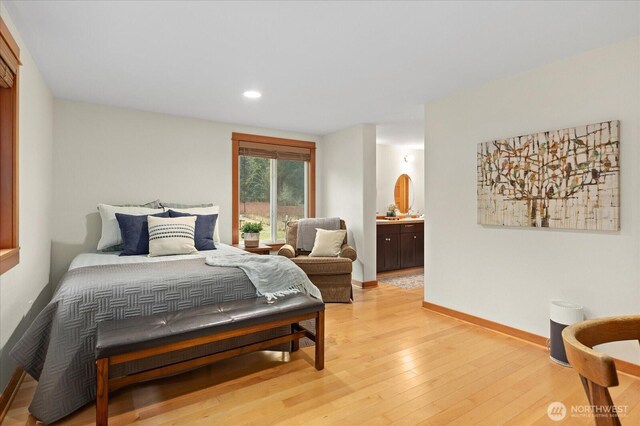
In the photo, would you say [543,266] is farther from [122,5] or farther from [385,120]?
[122,5]

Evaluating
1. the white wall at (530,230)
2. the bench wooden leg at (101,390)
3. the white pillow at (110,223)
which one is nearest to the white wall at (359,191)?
the white wall at (530,230)

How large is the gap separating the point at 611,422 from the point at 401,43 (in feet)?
7.71

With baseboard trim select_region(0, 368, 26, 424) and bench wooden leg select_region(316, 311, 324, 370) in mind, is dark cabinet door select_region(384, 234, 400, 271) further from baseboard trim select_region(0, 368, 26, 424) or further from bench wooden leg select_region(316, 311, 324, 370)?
baseboard trim select_region(0, 368, 26, 424)

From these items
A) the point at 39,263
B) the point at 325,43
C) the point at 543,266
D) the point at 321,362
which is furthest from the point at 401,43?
the point at 39,263

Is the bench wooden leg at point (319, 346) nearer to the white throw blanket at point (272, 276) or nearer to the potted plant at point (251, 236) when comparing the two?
the white throw blanket at point (272, 276)

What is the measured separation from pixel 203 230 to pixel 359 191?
87.3 inches

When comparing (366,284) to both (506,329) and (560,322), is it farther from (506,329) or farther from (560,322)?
(560,322)

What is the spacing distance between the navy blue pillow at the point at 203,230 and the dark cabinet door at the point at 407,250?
10.9 feet

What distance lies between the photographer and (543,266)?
9.31ft

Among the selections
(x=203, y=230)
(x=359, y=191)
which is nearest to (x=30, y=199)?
(x=203, y=230)

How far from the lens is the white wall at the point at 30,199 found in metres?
2.12

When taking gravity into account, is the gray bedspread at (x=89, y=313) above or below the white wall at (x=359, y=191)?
below

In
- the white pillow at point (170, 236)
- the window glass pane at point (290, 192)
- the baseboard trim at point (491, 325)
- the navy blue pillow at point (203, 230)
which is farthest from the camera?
the window glass pane at point (290, 192)

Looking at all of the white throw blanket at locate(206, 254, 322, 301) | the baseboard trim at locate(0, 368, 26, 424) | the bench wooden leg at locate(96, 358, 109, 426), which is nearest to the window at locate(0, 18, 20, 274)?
the baseboard trim at locate(0, 368, 26, 424)
